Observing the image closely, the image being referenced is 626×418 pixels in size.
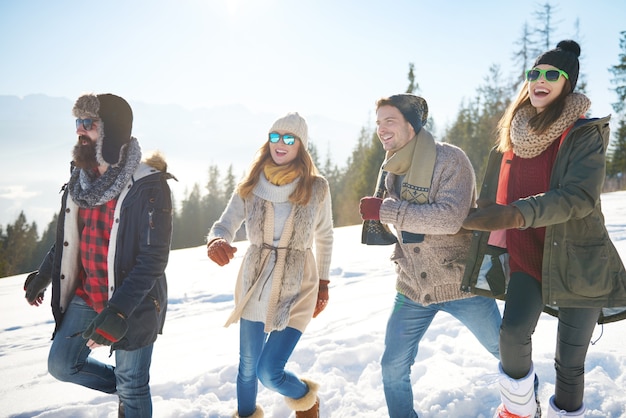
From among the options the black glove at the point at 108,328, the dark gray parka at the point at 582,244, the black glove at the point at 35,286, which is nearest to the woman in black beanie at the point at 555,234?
the dark gray parka at the point at 582,244

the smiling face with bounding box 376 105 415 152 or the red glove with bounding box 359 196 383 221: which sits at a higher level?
the smiling face with bounding box 376 105 415 152

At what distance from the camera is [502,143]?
270 cm

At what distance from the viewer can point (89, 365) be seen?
9.47ft

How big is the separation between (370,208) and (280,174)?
0.80 m

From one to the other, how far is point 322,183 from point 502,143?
1364 millimetres

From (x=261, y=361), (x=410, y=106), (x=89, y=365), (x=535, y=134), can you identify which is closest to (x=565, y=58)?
(x=535, y=134)

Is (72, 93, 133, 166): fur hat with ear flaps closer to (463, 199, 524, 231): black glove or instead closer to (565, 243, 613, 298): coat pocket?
(463, 199, 524, 231): black glove

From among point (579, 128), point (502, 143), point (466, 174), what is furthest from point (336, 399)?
point (579, 128)

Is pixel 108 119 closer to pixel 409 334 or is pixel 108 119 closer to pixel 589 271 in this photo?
pixel 409 334

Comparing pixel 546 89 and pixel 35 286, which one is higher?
pixel 546 89

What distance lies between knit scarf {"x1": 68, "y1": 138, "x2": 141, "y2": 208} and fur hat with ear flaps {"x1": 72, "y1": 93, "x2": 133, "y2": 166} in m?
0.07

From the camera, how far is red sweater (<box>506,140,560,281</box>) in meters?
2.44

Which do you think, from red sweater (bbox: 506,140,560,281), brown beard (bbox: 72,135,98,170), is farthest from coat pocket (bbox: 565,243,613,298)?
brown beard (bbox: 72,135,98,170)

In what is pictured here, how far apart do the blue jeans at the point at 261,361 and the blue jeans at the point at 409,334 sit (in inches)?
27.3
